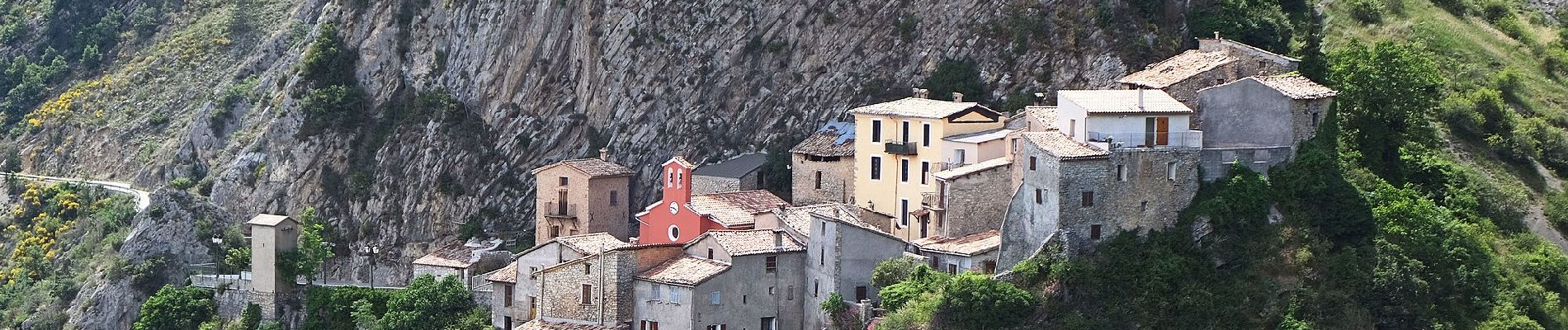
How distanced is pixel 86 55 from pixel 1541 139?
7754 cm

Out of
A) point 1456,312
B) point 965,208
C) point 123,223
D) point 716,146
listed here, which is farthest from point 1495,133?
point 123,223

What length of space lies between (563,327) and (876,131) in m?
11.9

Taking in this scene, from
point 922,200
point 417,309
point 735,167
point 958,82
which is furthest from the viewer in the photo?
point 735,167

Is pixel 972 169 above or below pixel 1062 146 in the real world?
below

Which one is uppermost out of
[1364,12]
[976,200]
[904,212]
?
[1364,12]

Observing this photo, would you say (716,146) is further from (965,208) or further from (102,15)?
(102,15)

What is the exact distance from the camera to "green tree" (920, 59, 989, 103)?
88250 millimetres

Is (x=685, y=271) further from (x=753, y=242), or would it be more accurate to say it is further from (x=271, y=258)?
(x=271, y=258)

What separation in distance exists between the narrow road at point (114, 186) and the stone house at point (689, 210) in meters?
27.0

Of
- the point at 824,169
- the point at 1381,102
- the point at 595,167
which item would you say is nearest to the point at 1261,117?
the point at 1381,102

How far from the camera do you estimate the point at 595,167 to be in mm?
91188

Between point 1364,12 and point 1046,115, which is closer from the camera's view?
point 1046,115

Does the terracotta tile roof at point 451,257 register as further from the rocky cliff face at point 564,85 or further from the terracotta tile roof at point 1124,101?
the terracotta tile roof at point 1124,101

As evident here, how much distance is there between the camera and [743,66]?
9350cm
